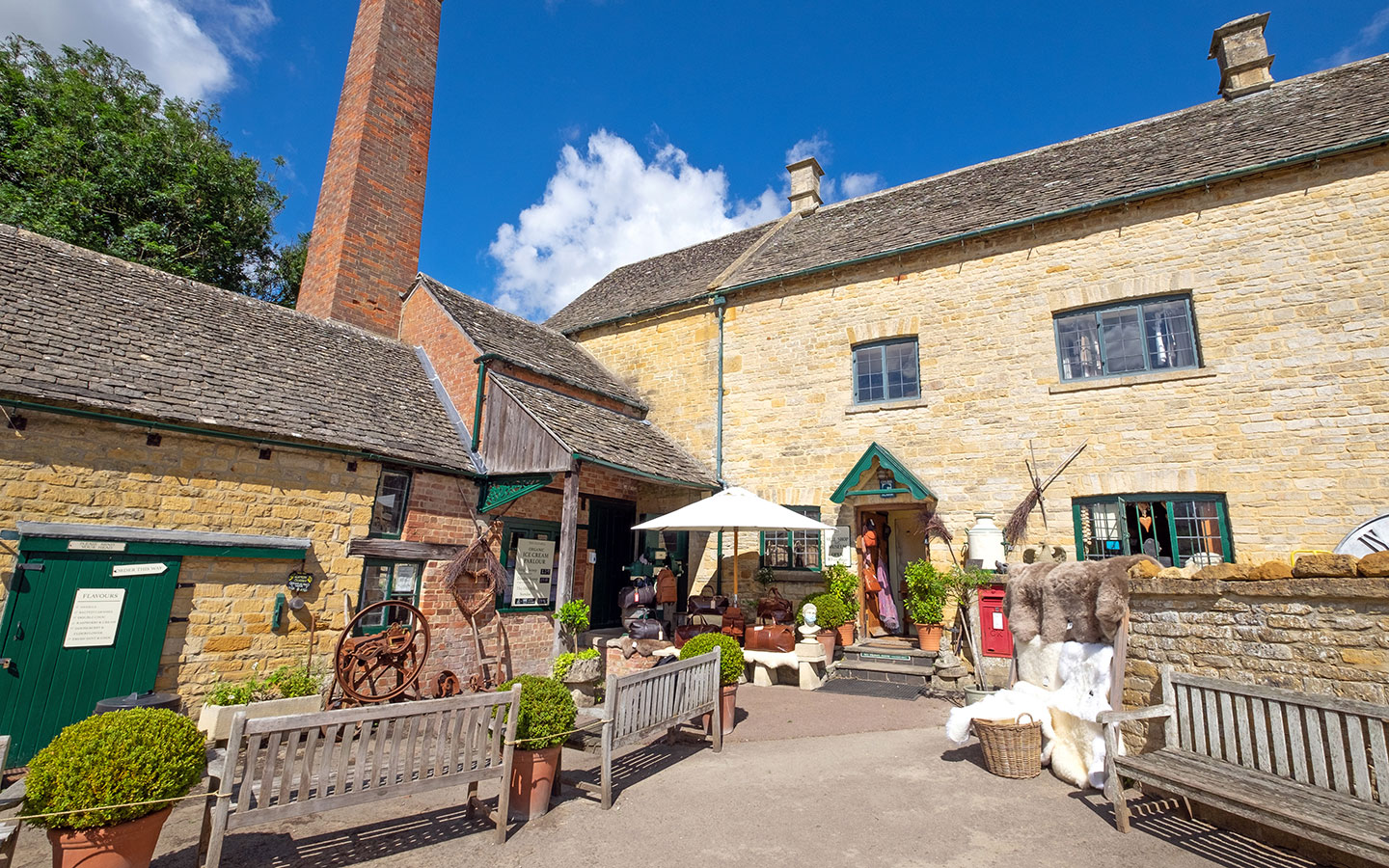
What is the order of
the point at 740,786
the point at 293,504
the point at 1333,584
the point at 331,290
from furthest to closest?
1. the point at 331,290
2. the point at 293,504
3. the point at 740,786
4. the point at 1333,584

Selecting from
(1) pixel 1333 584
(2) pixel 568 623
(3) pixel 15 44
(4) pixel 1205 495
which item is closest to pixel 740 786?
(2) pixel 568 623

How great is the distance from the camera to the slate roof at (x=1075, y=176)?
9.73 meters

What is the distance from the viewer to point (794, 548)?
12.0 meters

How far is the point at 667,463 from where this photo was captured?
1202cm

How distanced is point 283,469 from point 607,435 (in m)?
4.90

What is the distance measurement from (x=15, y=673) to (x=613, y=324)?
11484mm

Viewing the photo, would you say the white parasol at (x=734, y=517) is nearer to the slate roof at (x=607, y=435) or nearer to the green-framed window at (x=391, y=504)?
the slate roof at (x=607, y=435)

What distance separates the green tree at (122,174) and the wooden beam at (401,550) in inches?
537

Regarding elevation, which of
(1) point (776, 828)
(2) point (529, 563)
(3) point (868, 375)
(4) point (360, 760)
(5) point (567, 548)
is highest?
(3) point (868, 375)

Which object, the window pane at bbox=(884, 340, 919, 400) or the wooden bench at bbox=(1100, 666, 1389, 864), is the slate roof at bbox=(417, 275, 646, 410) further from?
the wooden bench at bbox=(1100, 666, 1389, 864)

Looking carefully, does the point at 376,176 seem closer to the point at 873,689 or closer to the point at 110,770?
the point at 110,770

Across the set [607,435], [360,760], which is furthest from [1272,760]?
[607,435]

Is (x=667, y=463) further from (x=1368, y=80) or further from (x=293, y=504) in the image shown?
(x=1368, y=80)

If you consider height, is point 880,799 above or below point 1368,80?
below
